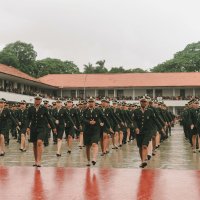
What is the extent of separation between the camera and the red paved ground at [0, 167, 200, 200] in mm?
8359

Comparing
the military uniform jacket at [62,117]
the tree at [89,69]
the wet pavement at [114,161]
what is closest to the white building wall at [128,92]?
the tree at [89,69]

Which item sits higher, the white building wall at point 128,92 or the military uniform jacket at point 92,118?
the white building wall at point 128,92

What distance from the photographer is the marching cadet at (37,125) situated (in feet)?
40.1

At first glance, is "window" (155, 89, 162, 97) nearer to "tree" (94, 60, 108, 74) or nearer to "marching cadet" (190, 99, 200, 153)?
"tree" (94, 60, 108, 74)

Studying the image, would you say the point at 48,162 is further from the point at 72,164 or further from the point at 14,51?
the point at 14,51

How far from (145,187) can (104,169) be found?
2.79m

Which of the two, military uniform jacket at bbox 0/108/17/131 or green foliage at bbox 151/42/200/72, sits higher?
green foliage at bbox 151/42/200/72

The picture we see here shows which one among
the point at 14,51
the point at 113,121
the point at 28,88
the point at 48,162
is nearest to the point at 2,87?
the point at 28,88

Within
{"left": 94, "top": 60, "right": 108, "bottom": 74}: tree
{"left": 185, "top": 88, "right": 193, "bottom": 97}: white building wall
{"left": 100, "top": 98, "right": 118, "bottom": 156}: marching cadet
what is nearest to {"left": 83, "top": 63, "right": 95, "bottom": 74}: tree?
{"left": 94, "top": 60, "right": 108, "bottom": 74}: tree

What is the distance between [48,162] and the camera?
44.8ft

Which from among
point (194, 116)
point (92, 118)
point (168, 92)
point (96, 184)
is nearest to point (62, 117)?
point (92, 118)

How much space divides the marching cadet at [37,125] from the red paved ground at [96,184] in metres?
0.53

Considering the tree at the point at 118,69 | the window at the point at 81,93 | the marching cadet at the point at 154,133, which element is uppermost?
the tree at the point at 118,69

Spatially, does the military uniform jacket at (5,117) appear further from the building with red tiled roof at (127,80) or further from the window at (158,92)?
the window at (158,92)
